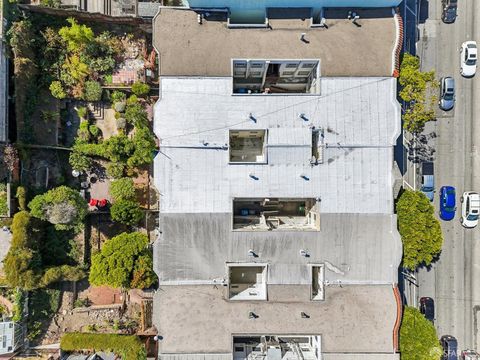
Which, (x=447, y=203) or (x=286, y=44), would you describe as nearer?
(x=286, y=44)

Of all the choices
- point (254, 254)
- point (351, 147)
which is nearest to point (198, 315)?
point (254, 254)

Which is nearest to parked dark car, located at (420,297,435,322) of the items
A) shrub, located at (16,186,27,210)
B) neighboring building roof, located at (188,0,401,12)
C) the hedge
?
the hedge

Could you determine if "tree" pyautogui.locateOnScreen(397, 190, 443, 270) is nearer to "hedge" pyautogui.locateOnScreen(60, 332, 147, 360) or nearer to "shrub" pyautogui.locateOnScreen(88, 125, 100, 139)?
"hedge" pyautogui.locateOnScreen(60, 332, 147, 360)

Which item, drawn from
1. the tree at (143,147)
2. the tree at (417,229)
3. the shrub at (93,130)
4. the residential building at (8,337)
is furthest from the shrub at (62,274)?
the tree at (417,229)

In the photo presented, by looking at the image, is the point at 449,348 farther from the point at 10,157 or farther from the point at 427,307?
the point at 10,157

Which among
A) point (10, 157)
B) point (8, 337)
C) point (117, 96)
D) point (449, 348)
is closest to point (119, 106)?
point (117, 96)

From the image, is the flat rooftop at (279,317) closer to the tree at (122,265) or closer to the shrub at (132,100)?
the tree at (122,265)
